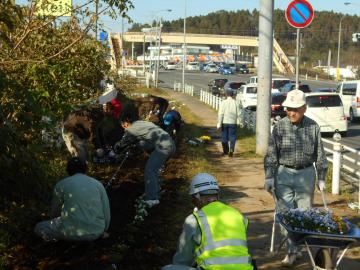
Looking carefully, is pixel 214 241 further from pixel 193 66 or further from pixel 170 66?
pixel 193 66

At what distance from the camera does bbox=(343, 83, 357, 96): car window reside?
1088 inches

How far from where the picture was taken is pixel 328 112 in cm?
→ 2255

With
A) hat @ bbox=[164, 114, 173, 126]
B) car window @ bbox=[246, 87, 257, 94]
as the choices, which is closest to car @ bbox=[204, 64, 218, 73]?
car window @ bbox=[246, 87, 257, 94]

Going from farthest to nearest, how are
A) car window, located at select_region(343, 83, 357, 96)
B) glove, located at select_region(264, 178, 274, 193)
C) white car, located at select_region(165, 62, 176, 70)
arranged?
white car, located at select_region(165, 62, 176, 70) → car window, located at select_region(343, 83, 357, 96) → glove, located at select_region(264, 178, 274, 193)

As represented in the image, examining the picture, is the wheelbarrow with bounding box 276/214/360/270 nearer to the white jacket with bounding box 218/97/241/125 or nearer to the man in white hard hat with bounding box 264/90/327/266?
the man in white hard hat with bounding box 264/90/327/266

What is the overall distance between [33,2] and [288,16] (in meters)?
7.65

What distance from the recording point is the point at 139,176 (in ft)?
39.1

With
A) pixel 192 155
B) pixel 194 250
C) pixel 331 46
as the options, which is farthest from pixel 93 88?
pixel 331 46

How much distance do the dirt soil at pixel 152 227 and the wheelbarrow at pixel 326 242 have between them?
116cm

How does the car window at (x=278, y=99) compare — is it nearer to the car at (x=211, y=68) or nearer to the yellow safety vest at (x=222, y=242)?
the yellow safety vest at (x=222, y=242)

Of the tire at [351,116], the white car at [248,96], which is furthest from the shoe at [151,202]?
the white car at [248,96]

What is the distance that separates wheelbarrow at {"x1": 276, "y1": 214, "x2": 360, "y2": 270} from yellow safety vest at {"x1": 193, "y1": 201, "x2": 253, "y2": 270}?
152 cm

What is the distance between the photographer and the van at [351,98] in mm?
27312

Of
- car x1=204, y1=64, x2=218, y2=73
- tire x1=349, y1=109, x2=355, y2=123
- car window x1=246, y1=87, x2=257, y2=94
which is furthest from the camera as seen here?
car x1=204, y1=64, x2=218, y2=73
